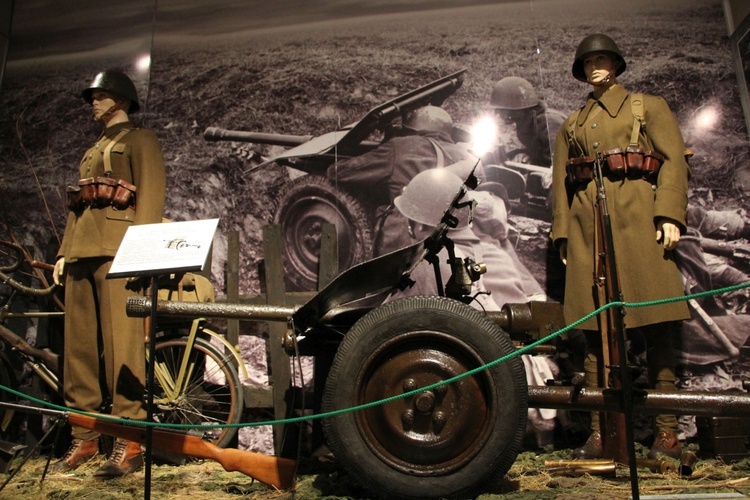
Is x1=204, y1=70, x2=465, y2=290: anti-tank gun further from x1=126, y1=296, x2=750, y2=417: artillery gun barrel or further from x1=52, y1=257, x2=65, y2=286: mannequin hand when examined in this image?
x1=126, y1=296, x2=750, y2=417: artillery gun barrel

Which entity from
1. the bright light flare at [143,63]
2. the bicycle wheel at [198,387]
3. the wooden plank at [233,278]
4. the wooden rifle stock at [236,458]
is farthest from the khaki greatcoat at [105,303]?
the bright light flare at [143,63]

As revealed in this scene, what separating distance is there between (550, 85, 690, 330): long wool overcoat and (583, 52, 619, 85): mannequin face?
0.33 ft

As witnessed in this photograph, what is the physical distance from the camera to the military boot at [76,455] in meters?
3.68

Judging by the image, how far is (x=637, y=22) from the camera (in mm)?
5098

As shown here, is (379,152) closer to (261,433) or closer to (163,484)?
(261,433)

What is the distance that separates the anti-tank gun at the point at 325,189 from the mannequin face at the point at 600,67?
120 centimetres

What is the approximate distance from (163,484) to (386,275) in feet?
6.24

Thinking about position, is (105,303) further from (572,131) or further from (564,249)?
(572,131)

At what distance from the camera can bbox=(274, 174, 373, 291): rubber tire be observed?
473 centimetres

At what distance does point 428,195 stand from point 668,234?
1.90 metres

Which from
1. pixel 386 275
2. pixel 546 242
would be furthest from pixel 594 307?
pixel 386 275

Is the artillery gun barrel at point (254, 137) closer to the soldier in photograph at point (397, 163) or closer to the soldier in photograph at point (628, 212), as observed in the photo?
the soldier in photograph at point (397, 163)

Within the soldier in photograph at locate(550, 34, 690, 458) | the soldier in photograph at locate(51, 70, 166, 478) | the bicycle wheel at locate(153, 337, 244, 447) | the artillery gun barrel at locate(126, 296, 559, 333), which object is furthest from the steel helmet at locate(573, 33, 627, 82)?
the bicycle wheel at locate(153, 337, 244, 447)

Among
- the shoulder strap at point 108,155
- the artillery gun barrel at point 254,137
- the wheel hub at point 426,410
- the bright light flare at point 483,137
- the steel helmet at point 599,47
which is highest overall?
the steel helmet at point 599,47
